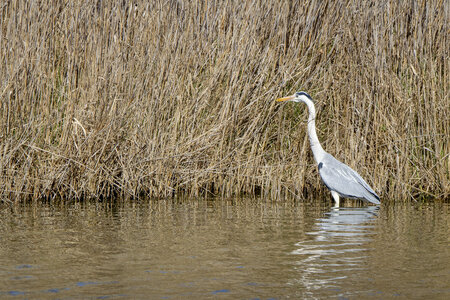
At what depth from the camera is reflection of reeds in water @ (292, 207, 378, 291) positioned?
381 cm

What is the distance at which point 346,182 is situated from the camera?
6.73 metres

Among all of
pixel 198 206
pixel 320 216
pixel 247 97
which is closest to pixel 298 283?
pixel 320 216

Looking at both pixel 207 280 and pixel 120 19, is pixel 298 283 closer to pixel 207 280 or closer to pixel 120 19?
pixel 207 280

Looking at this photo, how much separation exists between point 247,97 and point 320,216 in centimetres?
199

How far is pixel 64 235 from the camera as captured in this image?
5086 millimetres

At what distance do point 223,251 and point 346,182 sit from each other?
253 centimetres

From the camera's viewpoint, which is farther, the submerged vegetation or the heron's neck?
the heron's neck

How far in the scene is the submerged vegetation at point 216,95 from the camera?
6.88m

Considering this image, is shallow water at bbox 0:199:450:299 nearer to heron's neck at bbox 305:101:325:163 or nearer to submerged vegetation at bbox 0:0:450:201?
submerged vegetation at bbox 0:0:450:201

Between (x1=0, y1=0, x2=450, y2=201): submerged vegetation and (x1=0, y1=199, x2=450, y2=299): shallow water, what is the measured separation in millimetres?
538

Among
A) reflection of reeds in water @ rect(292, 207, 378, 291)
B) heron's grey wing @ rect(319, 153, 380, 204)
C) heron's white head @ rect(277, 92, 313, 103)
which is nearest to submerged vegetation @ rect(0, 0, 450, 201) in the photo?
heron's white head @ rect(277, 92, 313, 103)

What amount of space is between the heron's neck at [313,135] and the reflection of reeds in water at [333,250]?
3.23 ft

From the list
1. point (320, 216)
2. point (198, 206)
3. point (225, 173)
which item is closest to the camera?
point (320, 216)

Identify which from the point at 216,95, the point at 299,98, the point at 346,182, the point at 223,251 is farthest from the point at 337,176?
the point at 223,251
